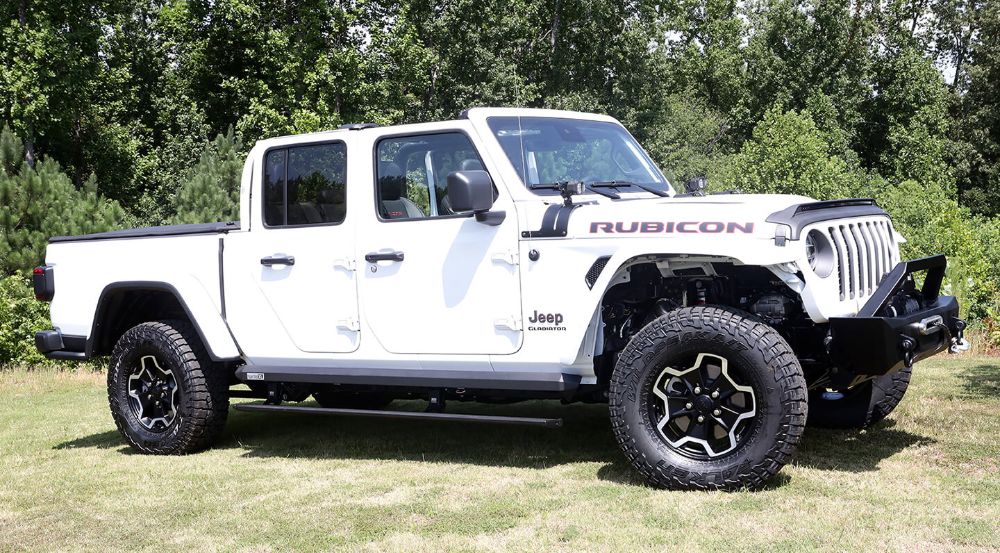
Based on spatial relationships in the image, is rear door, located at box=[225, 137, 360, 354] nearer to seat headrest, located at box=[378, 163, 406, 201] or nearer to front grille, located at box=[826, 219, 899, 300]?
seat headrest, located at box=[378, 163, 406, 201]

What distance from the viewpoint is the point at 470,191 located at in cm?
539

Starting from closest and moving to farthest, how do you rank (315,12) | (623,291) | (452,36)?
1. (623,291)
2. (315,12)
3. (452,36)

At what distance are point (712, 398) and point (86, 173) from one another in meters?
31.8

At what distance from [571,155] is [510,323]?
1.23 meters

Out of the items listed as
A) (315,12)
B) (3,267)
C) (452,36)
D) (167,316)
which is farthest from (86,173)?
(167,316)

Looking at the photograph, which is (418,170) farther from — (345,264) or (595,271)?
(595,271)

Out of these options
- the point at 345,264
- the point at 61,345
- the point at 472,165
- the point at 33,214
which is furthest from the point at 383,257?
the point at 33,214

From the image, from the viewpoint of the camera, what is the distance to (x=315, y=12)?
3088 cm

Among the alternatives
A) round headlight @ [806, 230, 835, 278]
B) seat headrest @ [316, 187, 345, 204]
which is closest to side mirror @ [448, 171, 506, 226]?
seat headrest @ [316, 187, 345, 204]

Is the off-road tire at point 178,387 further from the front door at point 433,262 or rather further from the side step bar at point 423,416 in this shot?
the front door at point 433,262

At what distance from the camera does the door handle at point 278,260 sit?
6.34 meters

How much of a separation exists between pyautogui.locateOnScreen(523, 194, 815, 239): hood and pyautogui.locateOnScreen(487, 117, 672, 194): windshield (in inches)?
13.0

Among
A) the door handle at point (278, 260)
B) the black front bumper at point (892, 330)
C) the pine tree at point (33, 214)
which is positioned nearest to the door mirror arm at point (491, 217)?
the door handle at point (278, 260)

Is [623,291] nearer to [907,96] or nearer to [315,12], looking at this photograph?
[315,12]
